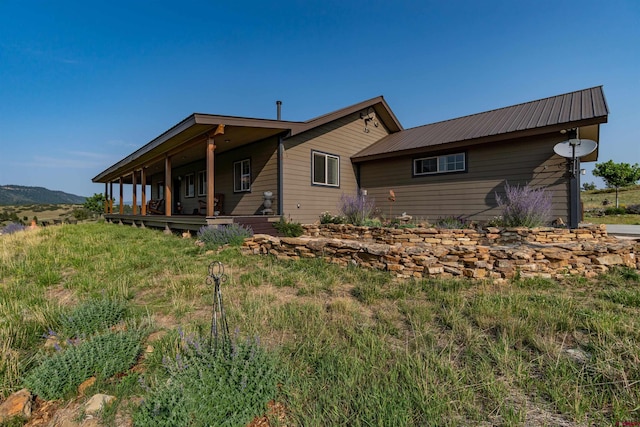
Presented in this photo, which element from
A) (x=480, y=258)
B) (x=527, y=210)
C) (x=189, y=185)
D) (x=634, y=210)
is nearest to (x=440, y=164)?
(x=527, y=210)

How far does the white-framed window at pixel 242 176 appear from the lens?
1032 centimetres

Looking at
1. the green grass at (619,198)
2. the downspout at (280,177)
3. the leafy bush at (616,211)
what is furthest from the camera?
the green grass at (619,198)

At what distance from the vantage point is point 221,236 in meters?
6.95

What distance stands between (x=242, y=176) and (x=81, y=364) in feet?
29.4

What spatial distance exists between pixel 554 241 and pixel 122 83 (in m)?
17.5

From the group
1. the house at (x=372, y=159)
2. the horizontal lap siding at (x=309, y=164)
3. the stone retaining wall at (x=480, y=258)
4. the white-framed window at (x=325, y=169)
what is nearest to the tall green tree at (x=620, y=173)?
the house at (x=372, y=159)

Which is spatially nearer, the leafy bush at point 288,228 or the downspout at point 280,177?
the leafy bush at point 288,228

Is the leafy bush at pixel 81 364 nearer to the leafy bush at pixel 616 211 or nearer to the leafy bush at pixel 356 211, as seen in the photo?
the leafy bush at pixel 356 211

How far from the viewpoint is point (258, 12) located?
11.1 meters

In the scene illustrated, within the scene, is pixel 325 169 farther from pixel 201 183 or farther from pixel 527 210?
pixel 201 183

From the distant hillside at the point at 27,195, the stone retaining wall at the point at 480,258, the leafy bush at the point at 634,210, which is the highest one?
the distant hillside at the point at 27,195

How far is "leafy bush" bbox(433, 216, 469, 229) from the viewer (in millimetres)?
8188

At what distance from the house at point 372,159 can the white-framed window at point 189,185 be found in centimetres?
181

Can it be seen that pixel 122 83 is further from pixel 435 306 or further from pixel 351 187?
pixel 435 306
